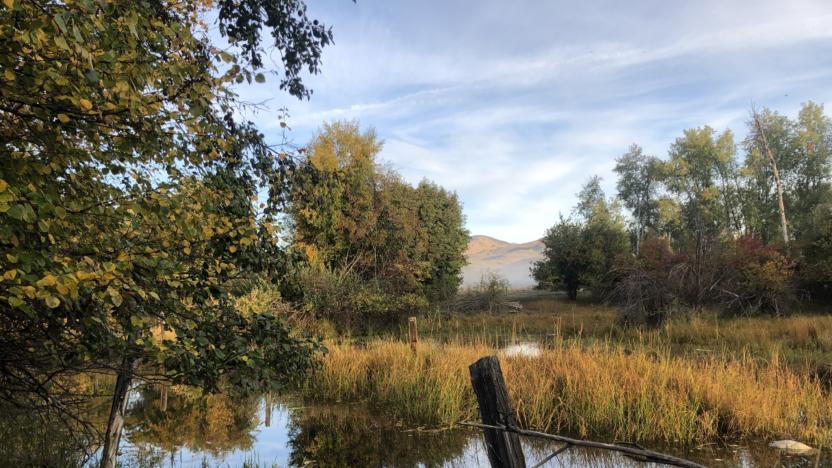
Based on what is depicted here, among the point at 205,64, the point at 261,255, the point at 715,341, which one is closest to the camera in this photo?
the point at 205,64

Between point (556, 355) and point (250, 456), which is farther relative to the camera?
point (556, 355)

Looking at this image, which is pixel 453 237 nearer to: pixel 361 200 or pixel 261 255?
pixel 361 200

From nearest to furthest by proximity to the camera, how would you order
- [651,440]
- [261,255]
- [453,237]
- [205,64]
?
[205,64] < [261,255] < [651,440] < [453,237]

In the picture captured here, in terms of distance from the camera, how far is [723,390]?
650 cm

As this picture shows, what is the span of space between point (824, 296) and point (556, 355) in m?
17.6

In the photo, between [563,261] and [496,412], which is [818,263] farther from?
[496,412]

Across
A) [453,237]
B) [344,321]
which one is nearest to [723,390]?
[344,321]

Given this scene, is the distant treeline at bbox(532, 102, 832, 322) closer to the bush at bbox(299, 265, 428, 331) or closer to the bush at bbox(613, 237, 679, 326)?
the bush at bbox(613, 237, 679, 326)

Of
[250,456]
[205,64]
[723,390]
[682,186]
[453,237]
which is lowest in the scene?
[250,456]

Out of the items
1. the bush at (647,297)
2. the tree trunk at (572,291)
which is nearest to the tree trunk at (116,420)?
the bush at (647,297)

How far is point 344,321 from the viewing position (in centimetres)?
1750

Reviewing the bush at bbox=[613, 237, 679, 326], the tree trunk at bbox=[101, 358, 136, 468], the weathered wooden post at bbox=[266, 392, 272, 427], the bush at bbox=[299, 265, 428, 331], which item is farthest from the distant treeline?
the tree trunk at bbox=[101, 358, 136, 468]

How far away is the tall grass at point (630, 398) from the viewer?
620 cm

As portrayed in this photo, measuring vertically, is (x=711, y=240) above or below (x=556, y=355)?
above
